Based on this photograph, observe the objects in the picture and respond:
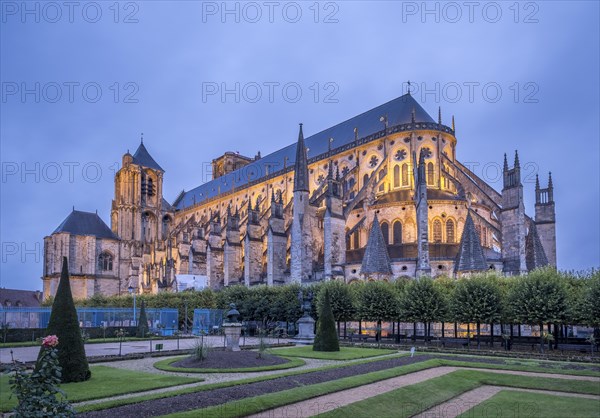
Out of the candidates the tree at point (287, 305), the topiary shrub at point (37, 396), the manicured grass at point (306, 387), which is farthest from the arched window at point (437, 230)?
the topiary shrub at point (37, 396)

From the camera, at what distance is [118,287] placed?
83188 mm

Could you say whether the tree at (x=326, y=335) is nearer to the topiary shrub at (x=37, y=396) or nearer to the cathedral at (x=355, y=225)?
the cathedral at (x=355, y=225)

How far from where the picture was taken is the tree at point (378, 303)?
3681 centimetres

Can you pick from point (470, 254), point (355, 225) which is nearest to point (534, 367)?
point (470, 254)

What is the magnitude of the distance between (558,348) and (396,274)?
14.8 m

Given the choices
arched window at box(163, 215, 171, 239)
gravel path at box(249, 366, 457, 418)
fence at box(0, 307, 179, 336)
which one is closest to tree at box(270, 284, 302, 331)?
fence at box(0, 307, 179, 336)

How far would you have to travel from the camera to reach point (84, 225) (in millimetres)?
82375

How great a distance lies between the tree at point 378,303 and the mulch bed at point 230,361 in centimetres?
1511

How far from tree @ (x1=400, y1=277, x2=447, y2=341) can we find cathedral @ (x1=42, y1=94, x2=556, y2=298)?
5935 millimetres

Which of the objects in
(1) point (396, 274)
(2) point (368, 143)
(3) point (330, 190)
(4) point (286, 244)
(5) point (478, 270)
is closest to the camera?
(5) point (478, 270)

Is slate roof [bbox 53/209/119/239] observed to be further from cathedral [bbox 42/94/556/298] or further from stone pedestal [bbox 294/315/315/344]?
stone pedestal [bbox 294/315/315/344]

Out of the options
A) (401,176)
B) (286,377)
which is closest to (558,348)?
(286,377)

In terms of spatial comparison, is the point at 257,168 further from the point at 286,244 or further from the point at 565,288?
the point at 565,288

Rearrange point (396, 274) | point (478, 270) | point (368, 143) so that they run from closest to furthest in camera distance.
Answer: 1. point (478, 270)
2. point (396, 274)
3. point (368, 143)
